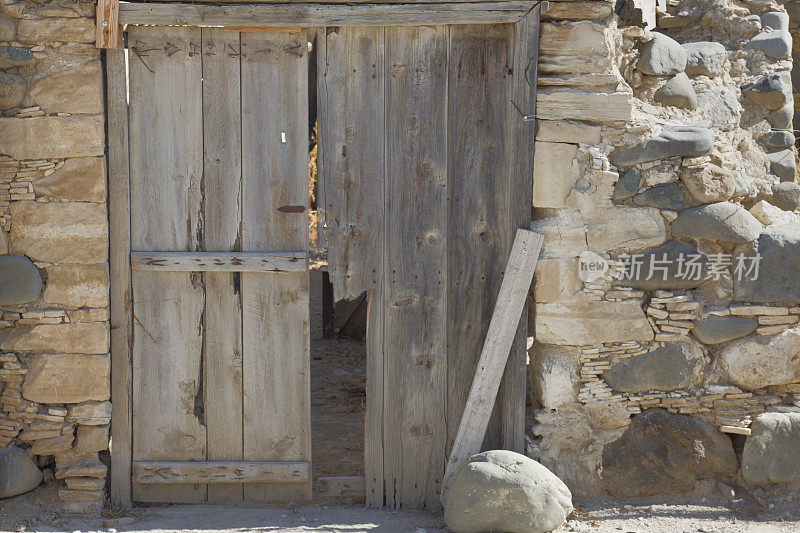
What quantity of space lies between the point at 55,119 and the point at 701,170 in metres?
2.62

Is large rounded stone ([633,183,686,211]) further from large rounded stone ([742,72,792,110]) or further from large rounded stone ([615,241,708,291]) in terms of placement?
large rounded stone ([742,72,792,110])

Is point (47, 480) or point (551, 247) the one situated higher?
point (551, 247)

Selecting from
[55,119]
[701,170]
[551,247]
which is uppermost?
[55,119]

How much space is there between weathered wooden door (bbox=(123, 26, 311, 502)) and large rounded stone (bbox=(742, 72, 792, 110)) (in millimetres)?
2186

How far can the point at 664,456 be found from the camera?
3.42 m

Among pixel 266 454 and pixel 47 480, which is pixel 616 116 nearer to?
pixel 266 454

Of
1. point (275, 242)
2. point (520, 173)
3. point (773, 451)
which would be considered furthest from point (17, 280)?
point (773, 451)

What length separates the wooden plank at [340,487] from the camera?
364 centimetres

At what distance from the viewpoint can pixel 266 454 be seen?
3564mm

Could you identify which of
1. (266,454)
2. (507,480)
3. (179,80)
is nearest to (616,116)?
(507,480)

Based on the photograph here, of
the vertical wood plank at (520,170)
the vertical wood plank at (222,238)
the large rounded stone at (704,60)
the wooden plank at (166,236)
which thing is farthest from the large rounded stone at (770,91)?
the wooden plank at (166,236)

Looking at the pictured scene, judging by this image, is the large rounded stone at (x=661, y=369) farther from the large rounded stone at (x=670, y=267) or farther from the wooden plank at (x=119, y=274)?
the wooden plank at (x=119, y=274)

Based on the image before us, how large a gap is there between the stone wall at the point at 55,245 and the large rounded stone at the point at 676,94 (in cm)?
238

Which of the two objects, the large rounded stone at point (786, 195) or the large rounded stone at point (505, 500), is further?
the large rounded stone at point (786, 195)
